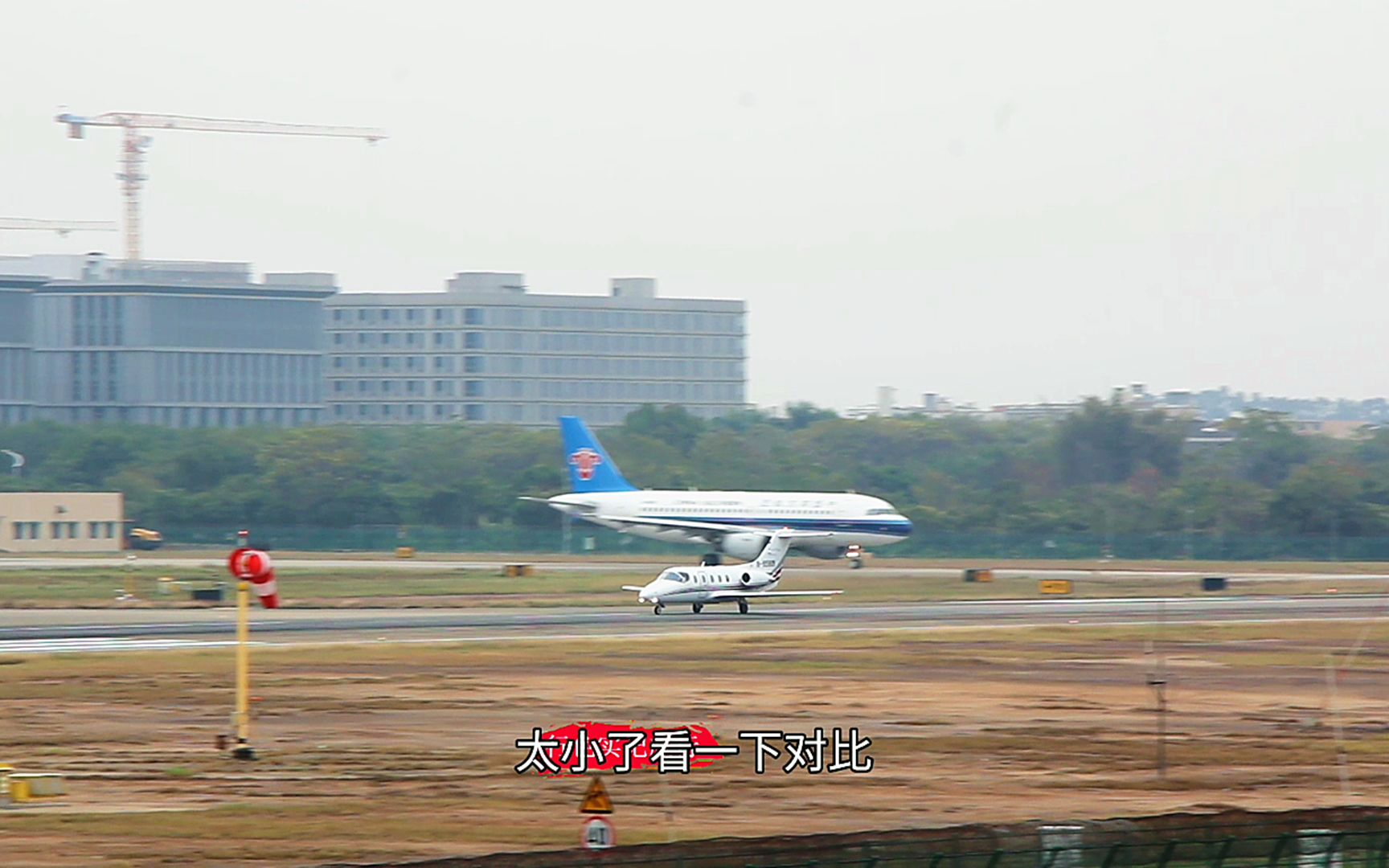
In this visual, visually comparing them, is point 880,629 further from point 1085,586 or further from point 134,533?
point 134,533

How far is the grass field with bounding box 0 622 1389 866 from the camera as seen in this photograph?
85.5 ft

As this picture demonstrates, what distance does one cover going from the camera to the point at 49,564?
4173 inches

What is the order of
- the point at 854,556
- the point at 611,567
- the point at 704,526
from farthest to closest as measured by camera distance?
the point at 854,556 < the point at 611,567 < the point at 704,526

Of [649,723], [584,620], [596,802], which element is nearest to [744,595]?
[584,620]

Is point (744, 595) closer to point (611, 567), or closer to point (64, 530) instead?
point (611, 567)

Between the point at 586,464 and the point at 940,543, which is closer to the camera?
the point at 586,464

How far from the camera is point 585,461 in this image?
108062 mm

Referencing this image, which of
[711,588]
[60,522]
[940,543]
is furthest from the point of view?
[60,522]

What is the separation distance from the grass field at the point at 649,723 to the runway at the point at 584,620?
4040 mm

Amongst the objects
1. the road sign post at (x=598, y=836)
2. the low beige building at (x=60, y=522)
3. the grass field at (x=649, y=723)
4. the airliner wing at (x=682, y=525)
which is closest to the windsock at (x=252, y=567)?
the grass field at (x=649, y=723)

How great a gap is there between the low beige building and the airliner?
43484 mm

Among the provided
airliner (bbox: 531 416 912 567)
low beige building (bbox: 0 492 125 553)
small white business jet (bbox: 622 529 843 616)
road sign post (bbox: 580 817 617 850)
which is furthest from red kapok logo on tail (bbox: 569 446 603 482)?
road sign post (bbox: 580 817 617 850)

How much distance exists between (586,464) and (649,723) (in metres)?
71.3

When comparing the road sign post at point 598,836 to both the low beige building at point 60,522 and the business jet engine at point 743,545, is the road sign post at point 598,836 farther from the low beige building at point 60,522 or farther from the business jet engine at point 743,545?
the low beige building at point 60,522
